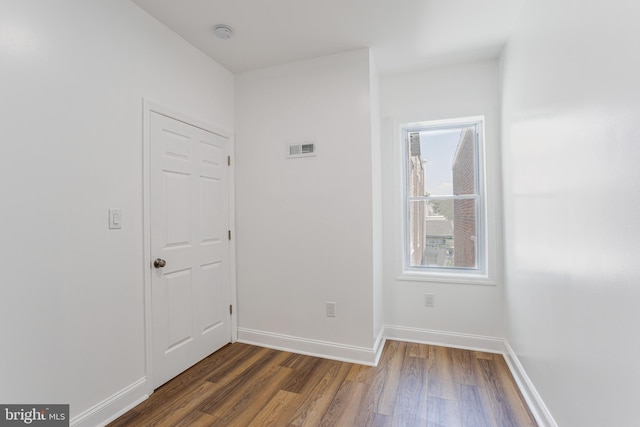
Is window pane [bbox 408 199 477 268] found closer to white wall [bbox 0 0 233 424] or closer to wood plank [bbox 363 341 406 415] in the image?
wood plank [bbox 363 341 406 415]

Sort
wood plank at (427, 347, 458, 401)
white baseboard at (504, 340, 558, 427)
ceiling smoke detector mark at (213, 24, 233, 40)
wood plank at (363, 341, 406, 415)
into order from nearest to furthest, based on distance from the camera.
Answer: white baseboard at (504, 340, 558, 427), wood plank at (363, 341, 406, 415), wood plank at (427, 347, 458, 401), ceiling smoke detector mark at (213, 24, 233, 40)

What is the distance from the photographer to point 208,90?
2719mm

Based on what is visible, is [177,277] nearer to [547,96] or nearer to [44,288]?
[44,288]

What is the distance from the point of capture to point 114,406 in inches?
72.8

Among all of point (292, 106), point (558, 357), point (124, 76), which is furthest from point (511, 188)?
point (124, 76)

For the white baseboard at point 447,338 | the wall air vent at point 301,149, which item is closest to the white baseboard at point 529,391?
the white baseboard at point 447,338

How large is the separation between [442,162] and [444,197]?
1.22 ft

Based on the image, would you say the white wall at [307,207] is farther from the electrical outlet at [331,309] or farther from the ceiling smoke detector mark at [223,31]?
the ceiling smoke detector mark at [223,31]

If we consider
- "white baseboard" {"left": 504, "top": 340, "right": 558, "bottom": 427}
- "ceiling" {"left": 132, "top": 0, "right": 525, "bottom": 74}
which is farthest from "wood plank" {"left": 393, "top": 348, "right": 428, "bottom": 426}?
"ceiling" {"left": 132, "top": 0, "right": 525, "bottom": 74}

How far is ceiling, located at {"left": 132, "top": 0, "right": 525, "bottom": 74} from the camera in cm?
206

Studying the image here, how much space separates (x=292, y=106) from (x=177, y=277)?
1846 millimetres

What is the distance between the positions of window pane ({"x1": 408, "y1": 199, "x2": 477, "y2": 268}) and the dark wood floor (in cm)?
88

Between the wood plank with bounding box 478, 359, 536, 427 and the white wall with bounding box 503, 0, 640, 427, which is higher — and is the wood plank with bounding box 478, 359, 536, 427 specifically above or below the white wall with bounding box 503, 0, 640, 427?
below

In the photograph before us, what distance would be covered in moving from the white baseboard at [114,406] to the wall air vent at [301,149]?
2.13m
